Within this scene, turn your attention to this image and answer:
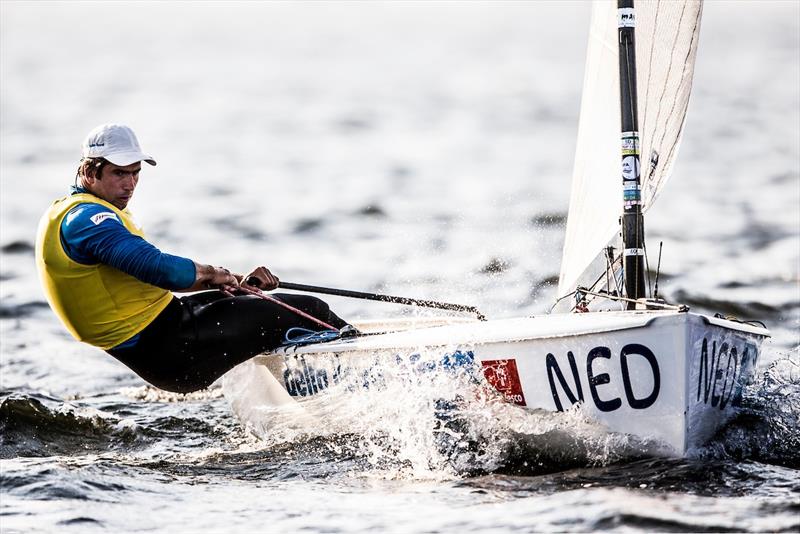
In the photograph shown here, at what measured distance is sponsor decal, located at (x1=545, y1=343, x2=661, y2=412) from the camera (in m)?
4.59

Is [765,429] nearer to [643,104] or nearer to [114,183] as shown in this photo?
[643,104]

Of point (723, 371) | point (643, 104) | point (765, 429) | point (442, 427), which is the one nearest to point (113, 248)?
point (442, 427)

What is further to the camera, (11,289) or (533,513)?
(11,289)

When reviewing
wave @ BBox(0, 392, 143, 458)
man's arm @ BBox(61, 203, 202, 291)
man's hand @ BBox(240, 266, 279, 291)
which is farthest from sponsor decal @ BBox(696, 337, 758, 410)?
wave @ BBox(0, 392, 143, 458)

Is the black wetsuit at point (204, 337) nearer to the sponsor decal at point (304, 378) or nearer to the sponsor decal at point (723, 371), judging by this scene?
the sponsor decal at point (304, 378)

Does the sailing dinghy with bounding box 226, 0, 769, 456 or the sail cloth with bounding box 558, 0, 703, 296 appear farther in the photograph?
the sail cloth with bounding box 558, 0, 703, 296

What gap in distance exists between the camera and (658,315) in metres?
4.55

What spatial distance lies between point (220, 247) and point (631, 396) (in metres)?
9.24

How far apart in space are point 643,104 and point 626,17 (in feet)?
1.78

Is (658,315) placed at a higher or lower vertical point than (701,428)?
higher

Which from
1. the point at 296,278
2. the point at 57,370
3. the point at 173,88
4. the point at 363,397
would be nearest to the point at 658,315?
the point at 363,397

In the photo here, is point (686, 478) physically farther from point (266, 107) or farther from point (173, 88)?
point (173, 88)

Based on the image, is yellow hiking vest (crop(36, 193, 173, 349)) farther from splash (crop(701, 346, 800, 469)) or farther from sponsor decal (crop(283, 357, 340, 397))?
splash (crop(701, 346, 800, 469))

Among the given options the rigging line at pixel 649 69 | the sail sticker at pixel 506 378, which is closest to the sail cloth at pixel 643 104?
the rigging line at pixel 649 69
